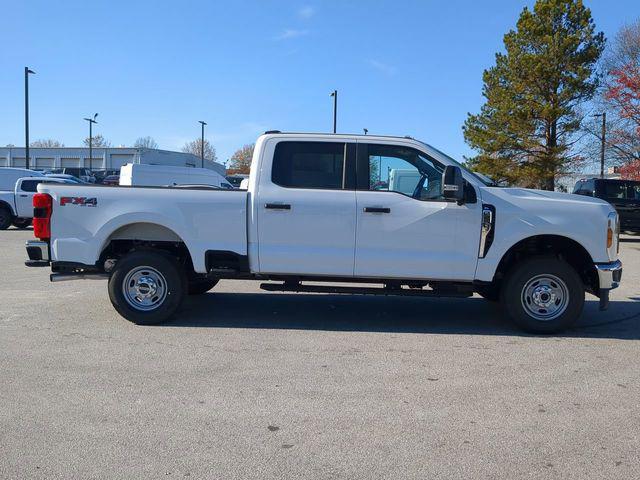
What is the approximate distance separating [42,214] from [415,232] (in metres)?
4.28

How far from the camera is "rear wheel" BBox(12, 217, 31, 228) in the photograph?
2069cm

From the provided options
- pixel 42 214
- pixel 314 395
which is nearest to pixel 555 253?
pixel 314 395

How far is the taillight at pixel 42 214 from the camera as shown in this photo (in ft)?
21.6

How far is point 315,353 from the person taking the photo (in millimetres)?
5727

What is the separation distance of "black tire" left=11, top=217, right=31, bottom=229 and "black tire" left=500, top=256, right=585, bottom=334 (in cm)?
1915

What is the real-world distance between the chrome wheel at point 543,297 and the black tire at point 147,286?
3.99 metres

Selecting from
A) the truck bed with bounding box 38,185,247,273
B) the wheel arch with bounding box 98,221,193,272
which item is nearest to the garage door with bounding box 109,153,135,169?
the wheel arch with bounding box 98,221,193,272

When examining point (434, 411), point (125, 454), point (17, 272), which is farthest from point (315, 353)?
point (17, 272)

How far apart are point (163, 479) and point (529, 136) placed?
2875 centimetres

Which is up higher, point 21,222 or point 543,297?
point 21,222

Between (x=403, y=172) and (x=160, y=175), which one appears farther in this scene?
(x=160, y=175)

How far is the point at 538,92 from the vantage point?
93.0ft

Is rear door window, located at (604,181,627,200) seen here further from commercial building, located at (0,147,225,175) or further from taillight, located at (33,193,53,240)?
commercial building, located at (0,147,225,175)

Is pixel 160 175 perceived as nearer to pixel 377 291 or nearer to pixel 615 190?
pixel 615 190
